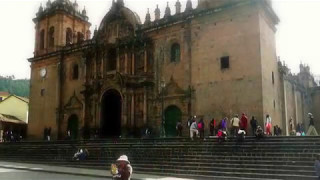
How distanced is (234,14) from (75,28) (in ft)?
53.9

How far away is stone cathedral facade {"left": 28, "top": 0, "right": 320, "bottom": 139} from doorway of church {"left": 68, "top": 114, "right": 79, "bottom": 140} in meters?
0.08

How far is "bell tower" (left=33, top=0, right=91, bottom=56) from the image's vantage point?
110ft

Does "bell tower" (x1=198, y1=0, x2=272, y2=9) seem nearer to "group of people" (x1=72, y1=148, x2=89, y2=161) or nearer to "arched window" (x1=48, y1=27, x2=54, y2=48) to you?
"group of people" (x1=72, y1=148, x2=89, y2=161)

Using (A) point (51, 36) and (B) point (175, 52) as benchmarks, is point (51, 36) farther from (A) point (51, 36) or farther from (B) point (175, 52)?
(B) point (175, 52)

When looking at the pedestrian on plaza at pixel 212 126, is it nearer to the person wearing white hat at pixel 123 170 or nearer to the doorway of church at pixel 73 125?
the doorway of church at pixel 73 125

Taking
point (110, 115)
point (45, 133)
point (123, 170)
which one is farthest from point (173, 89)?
point (123, 170)

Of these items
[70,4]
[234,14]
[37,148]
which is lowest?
[37,148]

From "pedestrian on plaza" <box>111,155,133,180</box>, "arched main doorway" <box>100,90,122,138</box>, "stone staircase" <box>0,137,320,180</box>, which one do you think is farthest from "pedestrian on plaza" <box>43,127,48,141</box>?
"pedestrian on plaza" <box>111,155,133,180</box>

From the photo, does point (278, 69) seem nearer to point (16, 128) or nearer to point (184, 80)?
point (184, 80)

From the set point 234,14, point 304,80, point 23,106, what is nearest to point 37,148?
point 234,14

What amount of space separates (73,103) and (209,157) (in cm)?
1720

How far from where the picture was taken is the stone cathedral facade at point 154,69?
75.8 ft

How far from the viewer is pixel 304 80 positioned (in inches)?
1742

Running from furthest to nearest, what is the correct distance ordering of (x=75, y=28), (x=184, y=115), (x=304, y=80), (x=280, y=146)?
(x=304, y=80)
(x=75, y=28)
(x=184, y=115)
(x=280, y=146)
